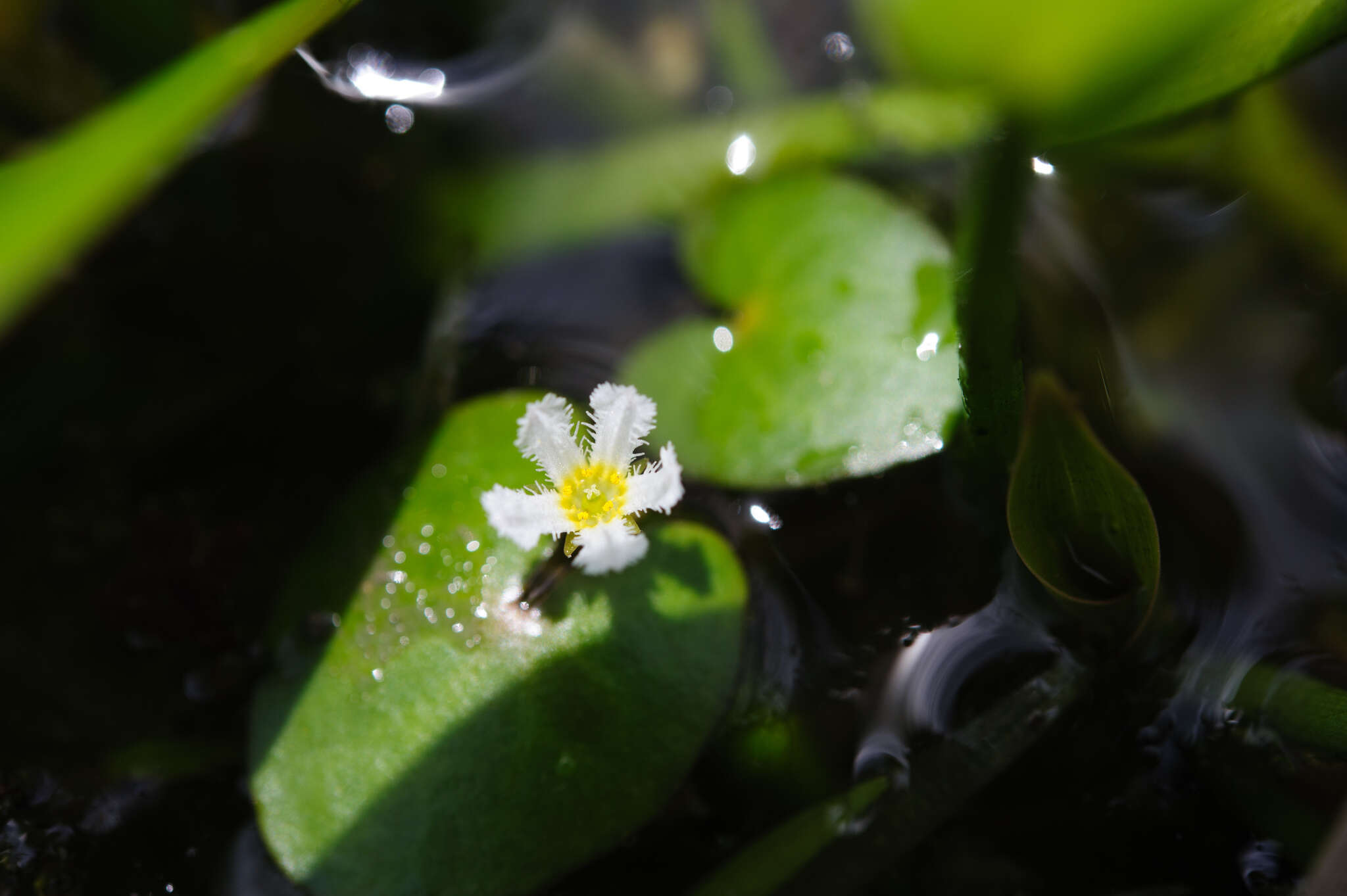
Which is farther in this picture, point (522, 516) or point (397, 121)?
point (397, 121)

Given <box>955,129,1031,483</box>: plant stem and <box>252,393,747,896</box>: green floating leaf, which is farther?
<box>252,393,747,896</box>: green floating leaf

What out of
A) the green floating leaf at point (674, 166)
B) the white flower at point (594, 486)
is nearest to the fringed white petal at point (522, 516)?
the white flower at point (594, 486)

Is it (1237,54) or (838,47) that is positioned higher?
(1237,54)

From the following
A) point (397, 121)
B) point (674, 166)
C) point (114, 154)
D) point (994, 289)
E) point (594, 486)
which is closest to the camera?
point (114, 154)

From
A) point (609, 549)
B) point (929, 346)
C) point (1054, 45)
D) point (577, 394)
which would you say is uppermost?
point (1054, 45)

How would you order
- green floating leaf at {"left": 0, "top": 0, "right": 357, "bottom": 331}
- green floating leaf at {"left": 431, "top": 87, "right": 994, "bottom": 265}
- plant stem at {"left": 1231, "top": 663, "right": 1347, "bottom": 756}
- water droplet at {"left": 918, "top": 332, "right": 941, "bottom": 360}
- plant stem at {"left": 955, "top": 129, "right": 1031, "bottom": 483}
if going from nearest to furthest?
1. green floating leaf at {"left": 0, "top": 0, "right": 357, "bottom": 331}
2. plant stem at {"left": 955, "top": 129, "right": 1031, "bottom": 483}
3. plant stem at {"left": 1231, "top": 663, "right": 1347, "bottom": 756}
4. water droplet at {"left": 918, "top": 332, "right": 941, "bottom": 360}
5. green floating leaf at {"left": 431, "top": 87, "right": 994, "bottom": 265}

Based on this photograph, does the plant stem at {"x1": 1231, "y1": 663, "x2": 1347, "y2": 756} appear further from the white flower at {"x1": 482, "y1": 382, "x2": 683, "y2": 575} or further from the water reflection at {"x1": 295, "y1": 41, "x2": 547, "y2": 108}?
the water reflection at {"x1": 295, "y1": 41, "x2": 547, "y2": 108}

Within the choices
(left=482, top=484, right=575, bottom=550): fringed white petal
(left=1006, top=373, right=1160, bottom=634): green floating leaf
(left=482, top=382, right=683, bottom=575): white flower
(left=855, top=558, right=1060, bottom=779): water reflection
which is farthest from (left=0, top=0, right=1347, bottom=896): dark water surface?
(left=482, top=484, right=575, bottom=550): fringed white petal

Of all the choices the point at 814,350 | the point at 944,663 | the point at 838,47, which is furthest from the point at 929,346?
the point at 838,47

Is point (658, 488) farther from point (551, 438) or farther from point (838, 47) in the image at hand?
point (838, 47)
